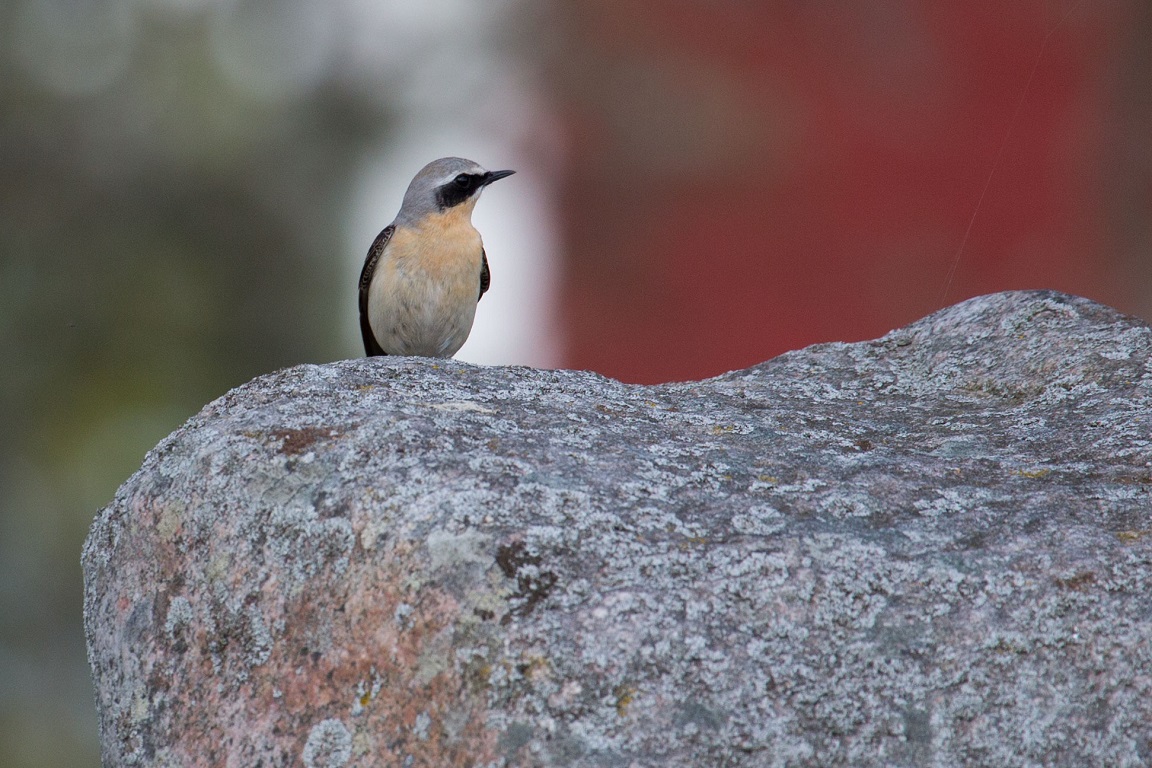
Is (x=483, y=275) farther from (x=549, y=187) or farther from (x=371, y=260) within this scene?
(x=549, y=187)

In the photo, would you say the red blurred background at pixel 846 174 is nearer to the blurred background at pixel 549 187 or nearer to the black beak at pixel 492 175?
the blurred background at pixel 549 187

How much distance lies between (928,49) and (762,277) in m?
2.37

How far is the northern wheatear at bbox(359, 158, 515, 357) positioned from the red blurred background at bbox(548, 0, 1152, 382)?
4.30 m

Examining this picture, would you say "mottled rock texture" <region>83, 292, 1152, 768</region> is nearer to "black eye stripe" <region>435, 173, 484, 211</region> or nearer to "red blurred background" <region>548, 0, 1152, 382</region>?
"black eye stripe" <region>435, 173, 484, 211</region>

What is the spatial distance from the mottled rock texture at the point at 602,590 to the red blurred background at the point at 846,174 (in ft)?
23.2

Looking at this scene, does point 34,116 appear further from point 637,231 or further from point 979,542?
point 979,542

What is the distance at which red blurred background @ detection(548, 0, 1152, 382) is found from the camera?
993 centimetres

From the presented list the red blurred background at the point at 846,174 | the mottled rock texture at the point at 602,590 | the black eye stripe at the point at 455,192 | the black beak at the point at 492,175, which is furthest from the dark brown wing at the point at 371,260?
the red blurred background at the point at 846,174

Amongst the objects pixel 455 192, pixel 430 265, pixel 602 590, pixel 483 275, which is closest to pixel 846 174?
pixel 483 275

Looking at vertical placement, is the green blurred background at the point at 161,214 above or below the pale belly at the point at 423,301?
above

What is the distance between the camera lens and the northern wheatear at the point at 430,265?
19.5 feet

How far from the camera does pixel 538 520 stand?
2.36 m

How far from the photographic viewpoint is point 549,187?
11.4 meters

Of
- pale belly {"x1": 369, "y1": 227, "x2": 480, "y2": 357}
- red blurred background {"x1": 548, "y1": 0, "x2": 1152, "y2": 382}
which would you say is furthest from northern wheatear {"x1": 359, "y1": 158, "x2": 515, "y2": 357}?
red blurred background {"x1": 548, "y1": 0, "x2": 1152, "y2": 382}
